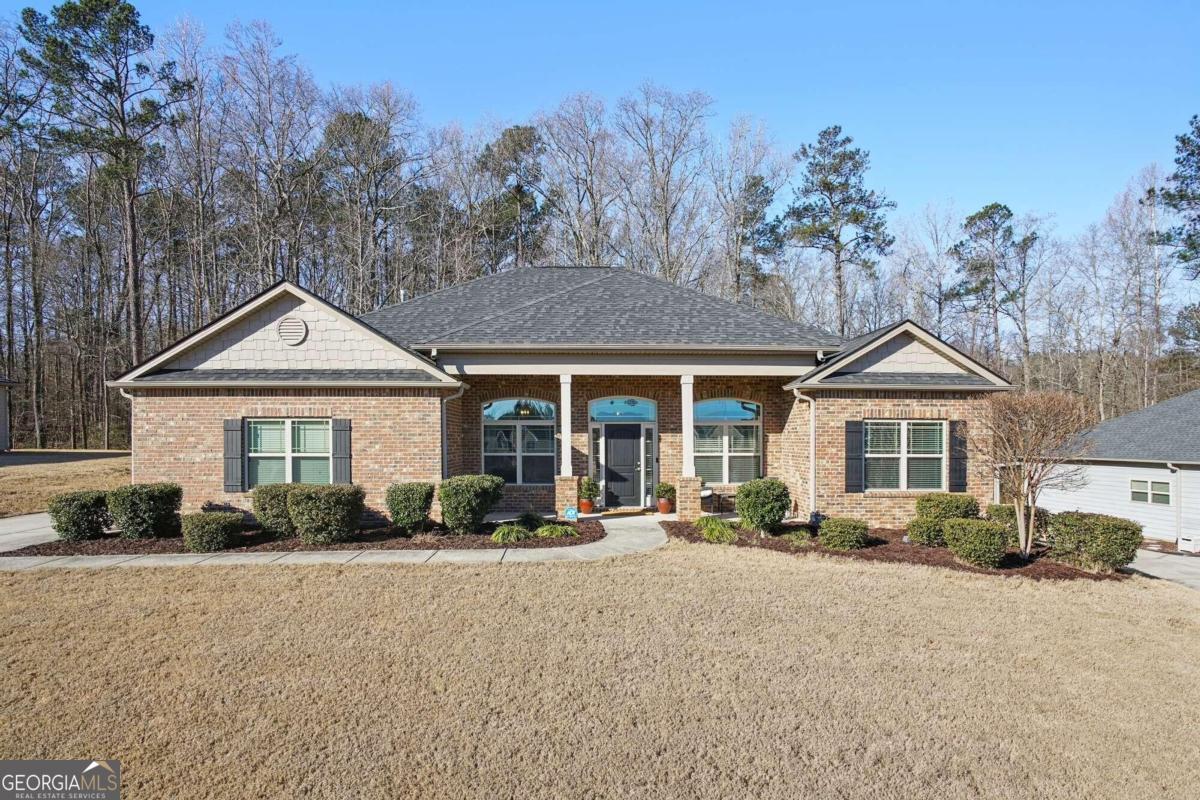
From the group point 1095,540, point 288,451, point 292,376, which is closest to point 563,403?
point 292,376

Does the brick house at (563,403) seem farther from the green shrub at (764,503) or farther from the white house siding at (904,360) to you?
the green shrub at (764,503)

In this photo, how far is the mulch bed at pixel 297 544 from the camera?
31.6 ft

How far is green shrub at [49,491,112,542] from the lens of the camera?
10.0m

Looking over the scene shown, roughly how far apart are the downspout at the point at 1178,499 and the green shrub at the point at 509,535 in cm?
1489

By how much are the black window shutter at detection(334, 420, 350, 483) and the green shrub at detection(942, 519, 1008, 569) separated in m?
10.3

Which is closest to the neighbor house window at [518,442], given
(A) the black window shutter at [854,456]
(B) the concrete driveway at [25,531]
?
(A) the black window shutter at [854,456]

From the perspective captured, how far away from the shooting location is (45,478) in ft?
57.2

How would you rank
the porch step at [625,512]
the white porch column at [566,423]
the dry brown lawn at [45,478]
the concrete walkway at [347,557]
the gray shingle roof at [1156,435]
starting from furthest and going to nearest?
1. the dry brown lawn at [45,478]
2. the gray shingle roof at [1156,435]
3. the porch step at [625,512]
4. the white porch column at [566,423]
5. the concrete walkway at [347,557]

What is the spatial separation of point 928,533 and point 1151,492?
921 centimetres

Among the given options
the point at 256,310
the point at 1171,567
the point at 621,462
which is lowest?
the point at 1171,567

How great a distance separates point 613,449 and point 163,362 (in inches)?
356

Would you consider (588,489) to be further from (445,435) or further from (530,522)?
(445,435)
